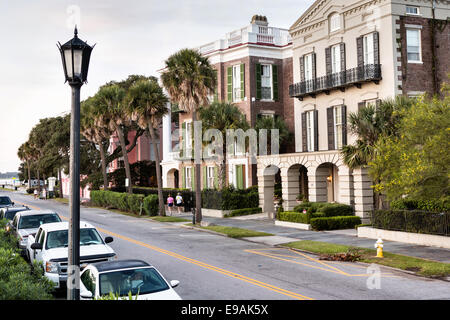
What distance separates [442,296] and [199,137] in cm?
2514

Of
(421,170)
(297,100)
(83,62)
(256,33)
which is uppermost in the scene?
(256,33)

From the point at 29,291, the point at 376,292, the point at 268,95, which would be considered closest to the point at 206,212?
the point at 268,95

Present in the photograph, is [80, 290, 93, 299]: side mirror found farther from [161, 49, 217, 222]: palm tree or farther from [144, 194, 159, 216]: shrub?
[144, 194, 159, 216]: shrub

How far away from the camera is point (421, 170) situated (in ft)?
60.4

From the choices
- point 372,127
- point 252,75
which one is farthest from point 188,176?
point 372,127

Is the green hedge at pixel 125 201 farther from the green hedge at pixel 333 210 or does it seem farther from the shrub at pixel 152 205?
the green hedge at pixel 333 210

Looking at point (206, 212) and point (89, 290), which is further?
point (206, 212)

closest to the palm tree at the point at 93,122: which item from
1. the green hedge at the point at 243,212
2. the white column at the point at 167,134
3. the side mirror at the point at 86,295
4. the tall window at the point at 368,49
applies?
the white column at the point at 167,134

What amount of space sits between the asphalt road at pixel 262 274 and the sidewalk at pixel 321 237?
268cm

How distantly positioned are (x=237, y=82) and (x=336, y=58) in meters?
11.0

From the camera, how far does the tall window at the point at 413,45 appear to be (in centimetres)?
3066

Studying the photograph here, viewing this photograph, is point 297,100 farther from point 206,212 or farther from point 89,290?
point 89,290

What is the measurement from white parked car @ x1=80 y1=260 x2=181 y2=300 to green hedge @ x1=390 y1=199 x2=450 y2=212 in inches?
604

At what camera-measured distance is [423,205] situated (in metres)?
24.1
